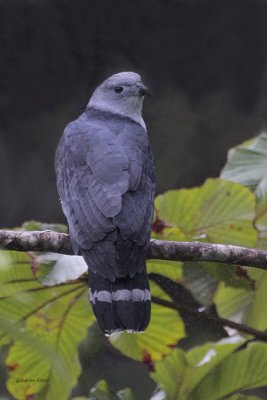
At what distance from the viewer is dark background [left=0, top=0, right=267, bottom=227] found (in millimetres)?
3516

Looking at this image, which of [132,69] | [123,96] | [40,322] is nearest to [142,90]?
[123,96]

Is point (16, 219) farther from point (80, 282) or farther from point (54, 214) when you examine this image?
point (80, 282)

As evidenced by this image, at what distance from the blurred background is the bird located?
0.56 meters

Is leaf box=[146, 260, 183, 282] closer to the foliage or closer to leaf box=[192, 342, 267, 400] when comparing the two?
the foliage

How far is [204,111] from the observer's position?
370 centimetres

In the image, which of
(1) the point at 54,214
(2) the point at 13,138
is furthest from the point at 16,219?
(2) the point at 13,138

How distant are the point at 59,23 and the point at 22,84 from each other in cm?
30

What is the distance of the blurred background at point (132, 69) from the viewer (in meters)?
3.51

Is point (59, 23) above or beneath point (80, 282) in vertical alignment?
above

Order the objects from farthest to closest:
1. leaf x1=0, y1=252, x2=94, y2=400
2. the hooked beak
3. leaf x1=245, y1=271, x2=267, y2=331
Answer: the hooked beak, leaf x1=245, y1=271, x2=267, y2=331, leaf x1=0, y1=252, x2=94, y2=400

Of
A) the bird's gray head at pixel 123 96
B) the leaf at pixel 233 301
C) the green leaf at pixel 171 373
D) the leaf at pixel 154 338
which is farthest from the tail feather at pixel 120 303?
the bird's gray head at pixel 123 96

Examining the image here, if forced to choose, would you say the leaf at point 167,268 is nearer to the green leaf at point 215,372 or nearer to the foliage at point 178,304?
the foliage at point 178,304

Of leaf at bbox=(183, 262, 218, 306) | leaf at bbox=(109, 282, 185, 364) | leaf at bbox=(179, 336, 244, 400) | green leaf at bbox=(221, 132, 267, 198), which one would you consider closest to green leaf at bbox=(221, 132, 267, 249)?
green leaf at bbox=(221, 132, 267, 198)

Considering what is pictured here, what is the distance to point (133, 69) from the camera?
3621 millimetres
